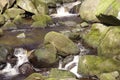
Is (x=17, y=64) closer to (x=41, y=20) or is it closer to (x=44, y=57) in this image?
(x=44, y=57)

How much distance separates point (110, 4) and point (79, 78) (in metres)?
3.17

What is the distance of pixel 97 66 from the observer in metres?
12.1

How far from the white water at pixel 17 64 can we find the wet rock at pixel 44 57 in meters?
0.70

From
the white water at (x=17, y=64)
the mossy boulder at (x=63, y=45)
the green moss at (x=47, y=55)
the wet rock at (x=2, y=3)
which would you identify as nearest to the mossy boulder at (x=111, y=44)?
the mossy boulder at (x=63, y=45)

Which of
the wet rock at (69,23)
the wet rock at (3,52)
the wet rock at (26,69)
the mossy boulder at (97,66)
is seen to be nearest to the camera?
the mossy boulder at (97,66)

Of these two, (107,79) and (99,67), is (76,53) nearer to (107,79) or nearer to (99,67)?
(99,67)

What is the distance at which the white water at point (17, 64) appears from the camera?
13375 millimetres

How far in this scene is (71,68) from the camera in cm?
1332

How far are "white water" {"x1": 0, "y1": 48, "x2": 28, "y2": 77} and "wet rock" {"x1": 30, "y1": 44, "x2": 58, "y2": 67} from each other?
70 centimetres

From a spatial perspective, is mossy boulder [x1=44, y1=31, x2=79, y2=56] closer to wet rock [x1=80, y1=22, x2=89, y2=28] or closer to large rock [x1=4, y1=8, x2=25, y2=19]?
wet rock [x1=80, y1=22, x2=89, y2=28]

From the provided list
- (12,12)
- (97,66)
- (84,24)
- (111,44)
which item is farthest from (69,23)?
(97,66)

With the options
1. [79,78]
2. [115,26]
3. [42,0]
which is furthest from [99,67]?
[42,0]

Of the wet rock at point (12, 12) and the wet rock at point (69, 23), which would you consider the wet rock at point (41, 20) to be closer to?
the wet rock at point (69, 23)

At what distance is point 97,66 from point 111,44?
1635 millimetres
